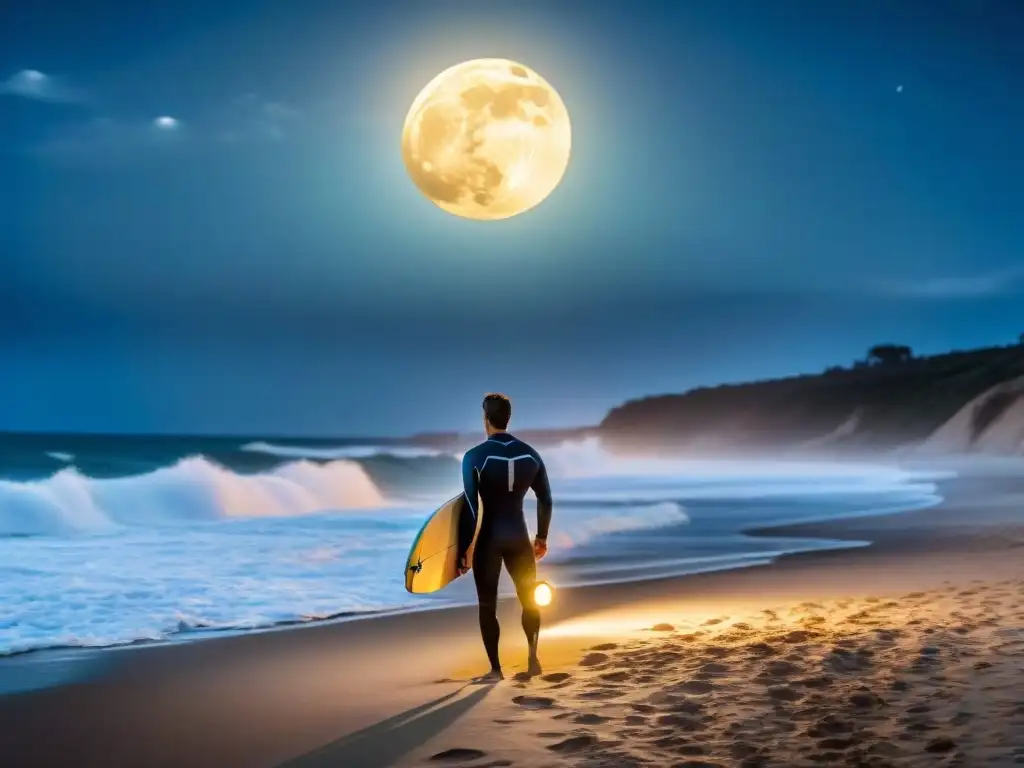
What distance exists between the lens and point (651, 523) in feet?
63.2

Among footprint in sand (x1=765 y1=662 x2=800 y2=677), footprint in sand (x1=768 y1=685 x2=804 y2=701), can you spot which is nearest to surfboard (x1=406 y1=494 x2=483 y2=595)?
footprint in sand (x1=765 y1=662 x2=800 y2=677)

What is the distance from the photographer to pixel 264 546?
1430cm

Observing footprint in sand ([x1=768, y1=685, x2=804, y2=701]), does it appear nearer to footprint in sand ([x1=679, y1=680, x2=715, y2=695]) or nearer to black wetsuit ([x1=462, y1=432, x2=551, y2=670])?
footprint in sand ([x1=679, y1=680, x2=715, y2=695])

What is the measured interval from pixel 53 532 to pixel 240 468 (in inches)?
891

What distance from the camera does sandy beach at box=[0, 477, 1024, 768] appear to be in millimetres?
4715

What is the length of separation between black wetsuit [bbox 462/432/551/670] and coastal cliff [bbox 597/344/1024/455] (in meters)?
54.9

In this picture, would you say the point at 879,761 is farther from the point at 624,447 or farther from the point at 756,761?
the point at 624,447

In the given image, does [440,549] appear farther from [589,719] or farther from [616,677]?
[589,719]

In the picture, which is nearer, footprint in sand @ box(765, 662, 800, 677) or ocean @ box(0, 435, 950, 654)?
footprint in sand @ box(765, 662, 800, 677)

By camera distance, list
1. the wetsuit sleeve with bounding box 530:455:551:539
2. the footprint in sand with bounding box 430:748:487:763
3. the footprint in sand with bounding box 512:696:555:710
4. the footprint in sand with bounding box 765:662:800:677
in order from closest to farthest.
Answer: the footprint in sand with bounding box 430:748:487:763 → the footprint in sand with bounding box 512:696:555:710 → the footprint in sand with bounding box 765:662:800:677 → the wetsuit sleeve with bounding box 530:455:551:539

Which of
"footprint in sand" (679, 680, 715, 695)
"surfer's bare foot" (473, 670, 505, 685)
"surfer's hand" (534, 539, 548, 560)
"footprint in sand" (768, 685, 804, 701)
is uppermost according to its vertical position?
"surfer's hand" (534, 539, 548, 560)

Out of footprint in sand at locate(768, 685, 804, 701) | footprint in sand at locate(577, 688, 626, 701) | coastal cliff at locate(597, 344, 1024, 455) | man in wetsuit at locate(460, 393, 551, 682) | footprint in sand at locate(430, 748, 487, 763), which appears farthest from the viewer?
coastal cliff at locate(597, 344, 1024, 455)

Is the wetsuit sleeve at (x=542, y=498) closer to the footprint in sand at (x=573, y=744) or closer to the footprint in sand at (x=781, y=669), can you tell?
the footprint in sand at (x=781, y=669)

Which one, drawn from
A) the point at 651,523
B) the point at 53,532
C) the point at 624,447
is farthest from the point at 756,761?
the point at 624,447
